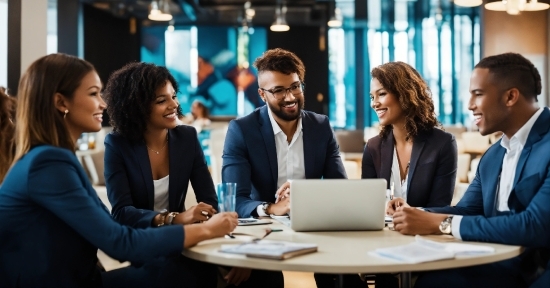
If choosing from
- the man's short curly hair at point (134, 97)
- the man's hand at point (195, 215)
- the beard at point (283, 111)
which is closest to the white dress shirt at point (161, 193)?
the man's short curly hair at point (134, 97)

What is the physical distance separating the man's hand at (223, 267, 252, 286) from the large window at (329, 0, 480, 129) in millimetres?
12892

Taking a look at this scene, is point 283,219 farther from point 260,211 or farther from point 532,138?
point 532,138

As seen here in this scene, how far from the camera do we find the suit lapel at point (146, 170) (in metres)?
2.88

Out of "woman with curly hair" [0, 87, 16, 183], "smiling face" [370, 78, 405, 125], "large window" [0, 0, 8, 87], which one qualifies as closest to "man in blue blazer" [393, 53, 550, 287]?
"smiling face" [370, 78, 405, 125]

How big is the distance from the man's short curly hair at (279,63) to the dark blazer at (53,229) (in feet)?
5.01

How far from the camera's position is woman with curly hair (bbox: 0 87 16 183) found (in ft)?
8.71

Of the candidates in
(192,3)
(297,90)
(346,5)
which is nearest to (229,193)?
(297,90)

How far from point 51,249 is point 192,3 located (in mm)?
13038

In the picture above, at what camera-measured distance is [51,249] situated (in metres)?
2.00

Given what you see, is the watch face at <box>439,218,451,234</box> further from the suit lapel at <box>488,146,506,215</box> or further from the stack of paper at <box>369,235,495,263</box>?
the suit lapel at <box>488,146,506,215</box>

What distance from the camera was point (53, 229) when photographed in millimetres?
2016

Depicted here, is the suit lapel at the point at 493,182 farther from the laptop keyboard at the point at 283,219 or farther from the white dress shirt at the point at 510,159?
the laptop keyboard at the point at 283,219

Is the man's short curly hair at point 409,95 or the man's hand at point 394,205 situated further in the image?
the man's short curly hair at point 409,95

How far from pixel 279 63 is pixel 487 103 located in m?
1.25
